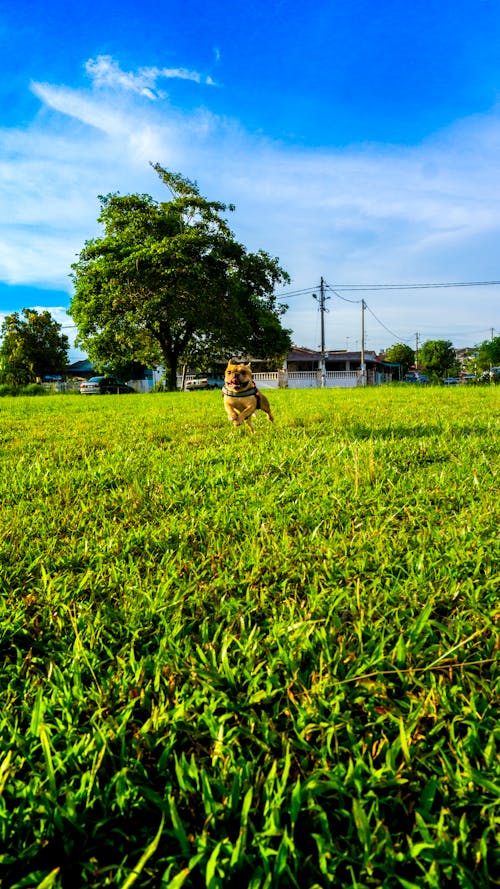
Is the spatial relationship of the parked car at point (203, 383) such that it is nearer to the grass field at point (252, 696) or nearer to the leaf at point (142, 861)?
the grass field at point (252, 696)

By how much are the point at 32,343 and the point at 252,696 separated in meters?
44.7

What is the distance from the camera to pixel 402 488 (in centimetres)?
276

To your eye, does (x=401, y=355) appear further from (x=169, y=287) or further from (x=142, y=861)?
(x=142, y=861)

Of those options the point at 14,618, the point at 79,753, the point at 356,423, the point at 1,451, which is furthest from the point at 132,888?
the point at 356,423

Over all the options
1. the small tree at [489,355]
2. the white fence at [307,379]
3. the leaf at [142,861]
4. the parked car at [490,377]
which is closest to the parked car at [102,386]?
the white fence at [307,379]

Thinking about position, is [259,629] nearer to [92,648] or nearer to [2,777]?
[92,648]

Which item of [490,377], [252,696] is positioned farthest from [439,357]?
[252,696]

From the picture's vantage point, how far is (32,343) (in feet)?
131

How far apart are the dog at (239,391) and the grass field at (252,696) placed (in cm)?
240

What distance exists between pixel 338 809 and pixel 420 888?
162 mm

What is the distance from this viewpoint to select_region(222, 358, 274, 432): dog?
15.3 feet

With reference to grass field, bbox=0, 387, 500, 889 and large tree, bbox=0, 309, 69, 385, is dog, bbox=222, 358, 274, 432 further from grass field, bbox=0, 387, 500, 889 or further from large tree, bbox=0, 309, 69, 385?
large tree, bbox=0, 309, 69, 385

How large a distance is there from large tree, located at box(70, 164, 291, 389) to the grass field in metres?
23.8

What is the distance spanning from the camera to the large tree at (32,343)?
39.1 metres
